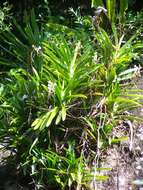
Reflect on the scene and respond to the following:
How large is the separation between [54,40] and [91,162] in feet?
4.08

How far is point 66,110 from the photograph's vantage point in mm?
3512

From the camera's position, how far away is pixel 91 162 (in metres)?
3.58

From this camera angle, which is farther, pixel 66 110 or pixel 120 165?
pixel 120 165

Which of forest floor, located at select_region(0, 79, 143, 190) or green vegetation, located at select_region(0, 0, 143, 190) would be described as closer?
green vegetation, located at select_region(0, 0, 143, 190)

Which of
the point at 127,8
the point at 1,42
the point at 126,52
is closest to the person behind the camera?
the point at 126,52

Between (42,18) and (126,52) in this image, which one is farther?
(42,18)

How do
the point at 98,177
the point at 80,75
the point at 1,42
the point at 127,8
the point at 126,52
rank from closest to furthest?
the point at 98,177 → the point at 80,75 → the point at 126,52 → the point at 127,8 → the point at 1,42

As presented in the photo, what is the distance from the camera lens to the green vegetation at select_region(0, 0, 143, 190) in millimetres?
3369

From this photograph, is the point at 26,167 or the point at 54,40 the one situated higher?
the point at 54,40

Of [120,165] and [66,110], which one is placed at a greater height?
[66,110]

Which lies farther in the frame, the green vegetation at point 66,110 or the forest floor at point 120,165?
the forest floor at point 120,165

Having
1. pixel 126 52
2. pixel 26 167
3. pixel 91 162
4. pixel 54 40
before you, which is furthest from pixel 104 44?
pixel 26 167

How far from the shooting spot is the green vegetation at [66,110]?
3369mm

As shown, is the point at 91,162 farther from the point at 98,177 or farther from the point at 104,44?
the point at 104,44
